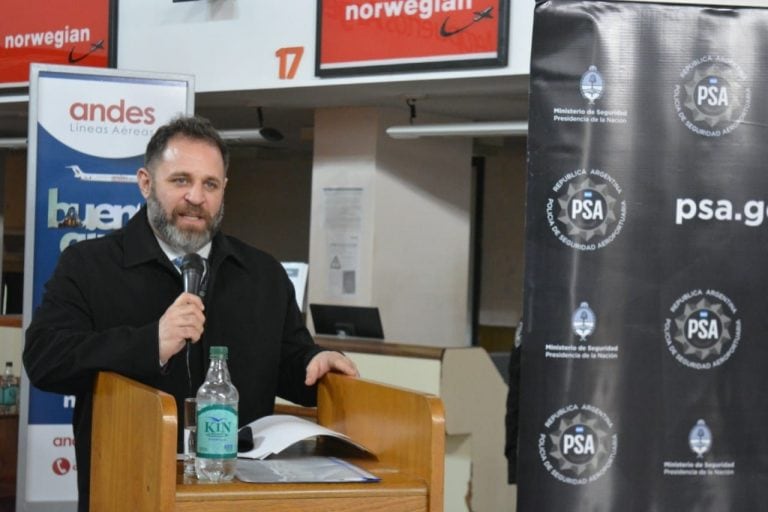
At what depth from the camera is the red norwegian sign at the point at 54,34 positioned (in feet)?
26.8

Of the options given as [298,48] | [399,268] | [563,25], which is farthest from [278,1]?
[563,25]

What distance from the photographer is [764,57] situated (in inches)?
123

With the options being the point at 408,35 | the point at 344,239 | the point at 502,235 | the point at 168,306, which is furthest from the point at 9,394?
the point at 502,235

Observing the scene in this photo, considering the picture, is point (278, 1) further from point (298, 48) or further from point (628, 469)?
point (628, 469)

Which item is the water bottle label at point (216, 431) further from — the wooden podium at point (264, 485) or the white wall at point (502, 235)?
the white wall at point (502, 235)

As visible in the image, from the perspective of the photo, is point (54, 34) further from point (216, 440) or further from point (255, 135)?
point (216, 440)

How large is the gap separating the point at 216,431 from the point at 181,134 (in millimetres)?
650

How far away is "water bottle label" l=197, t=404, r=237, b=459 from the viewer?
211 cm

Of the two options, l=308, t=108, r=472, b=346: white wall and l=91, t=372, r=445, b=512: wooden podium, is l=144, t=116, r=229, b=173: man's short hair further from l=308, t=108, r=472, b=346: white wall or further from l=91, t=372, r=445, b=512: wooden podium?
l=308, t=108, r=472, b=346: white wall

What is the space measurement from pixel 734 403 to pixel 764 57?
0.83 meters

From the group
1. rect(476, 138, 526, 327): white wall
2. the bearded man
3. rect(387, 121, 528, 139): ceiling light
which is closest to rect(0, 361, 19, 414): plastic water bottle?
rect(387, 121, 528, 139): ceiling light

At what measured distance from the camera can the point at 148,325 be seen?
231 centimetres

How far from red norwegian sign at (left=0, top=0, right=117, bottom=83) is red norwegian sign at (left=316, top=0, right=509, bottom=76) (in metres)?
1.63

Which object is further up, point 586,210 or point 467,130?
point 467,130
